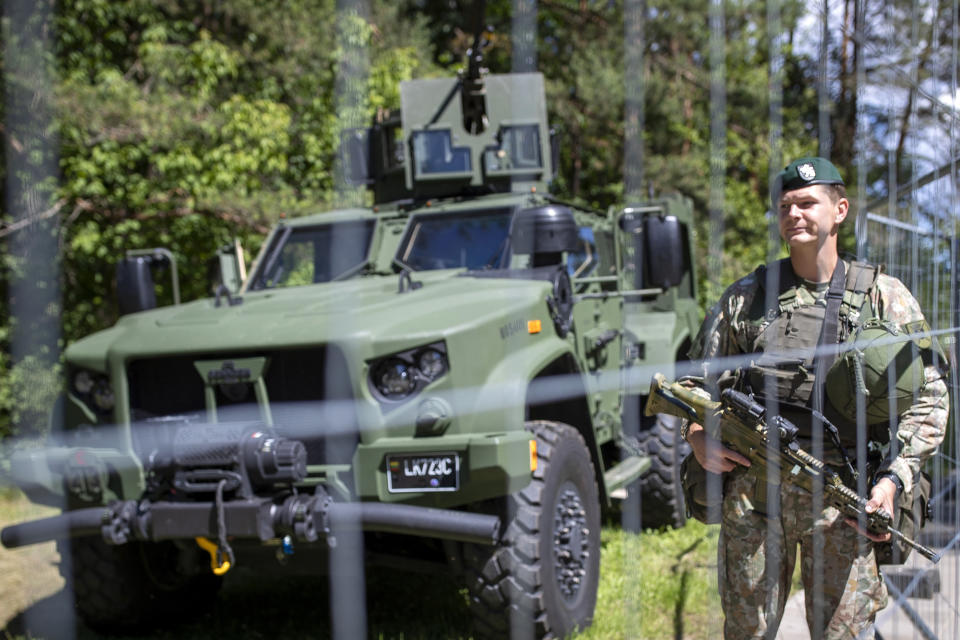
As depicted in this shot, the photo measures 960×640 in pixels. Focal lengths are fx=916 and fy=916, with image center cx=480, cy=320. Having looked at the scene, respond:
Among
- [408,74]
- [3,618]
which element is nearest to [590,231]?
[3,618]

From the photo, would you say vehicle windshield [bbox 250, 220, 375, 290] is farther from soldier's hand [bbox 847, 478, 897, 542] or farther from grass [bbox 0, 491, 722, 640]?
soldier's hand [bbox 847, 478, 897, 542]

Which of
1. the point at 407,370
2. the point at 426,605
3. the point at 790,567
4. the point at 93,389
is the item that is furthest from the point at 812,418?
the point at 93,389

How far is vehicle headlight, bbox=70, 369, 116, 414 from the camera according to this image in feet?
11.8

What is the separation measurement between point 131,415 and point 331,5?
9.11 meters

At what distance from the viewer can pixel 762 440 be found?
2.17 meters

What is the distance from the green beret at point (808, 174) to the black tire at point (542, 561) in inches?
58.5

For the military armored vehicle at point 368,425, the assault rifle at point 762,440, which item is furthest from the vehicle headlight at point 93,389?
the assault rifle at point 762,440

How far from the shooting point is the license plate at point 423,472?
304cm

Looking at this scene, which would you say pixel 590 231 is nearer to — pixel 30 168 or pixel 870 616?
pixel 870 616

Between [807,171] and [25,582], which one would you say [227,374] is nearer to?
[807,171]

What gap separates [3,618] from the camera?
436 centimetres

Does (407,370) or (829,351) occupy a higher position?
(829,351)

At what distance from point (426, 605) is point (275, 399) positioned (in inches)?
55.0

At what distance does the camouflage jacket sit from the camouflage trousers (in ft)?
0.79
